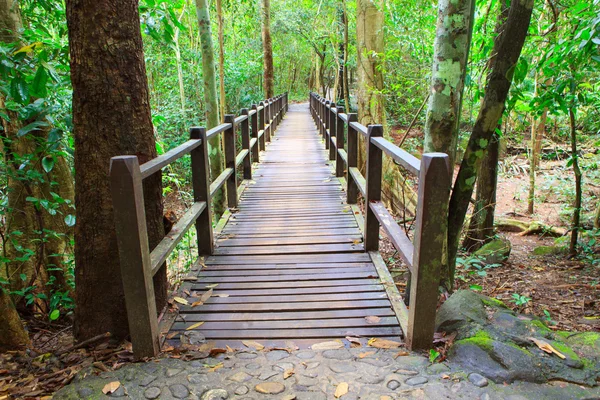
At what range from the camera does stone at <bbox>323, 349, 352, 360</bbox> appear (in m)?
2.57

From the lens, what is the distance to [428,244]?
242 centimetres

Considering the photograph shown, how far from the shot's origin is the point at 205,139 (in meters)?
4.12

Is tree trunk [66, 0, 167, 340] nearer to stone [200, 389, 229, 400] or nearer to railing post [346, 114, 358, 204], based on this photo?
stone [200, 389, 229, 400]

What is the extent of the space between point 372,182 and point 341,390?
2.14 m

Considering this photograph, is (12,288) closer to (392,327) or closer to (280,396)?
(280,396)

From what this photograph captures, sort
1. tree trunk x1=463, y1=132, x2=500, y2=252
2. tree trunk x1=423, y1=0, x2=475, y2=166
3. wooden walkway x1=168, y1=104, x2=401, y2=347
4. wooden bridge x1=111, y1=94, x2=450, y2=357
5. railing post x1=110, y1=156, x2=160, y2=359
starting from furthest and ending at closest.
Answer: tree trunk x1=463, y1=132, x2=500, y2=252, tree trunk x1=423, y1=0, x2=475, y2=166, wooden walkway x1=168, y1=104, x2=401, y2=347, wooden bridge x1=111, y1=94, x2=450, y2=357, railing post x1=110, y1=156, x2=160, y2=359

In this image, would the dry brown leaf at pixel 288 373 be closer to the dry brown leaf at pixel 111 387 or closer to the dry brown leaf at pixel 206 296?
the dry brown leaf at pixel 111 387

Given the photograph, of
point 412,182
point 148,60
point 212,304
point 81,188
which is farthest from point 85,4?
point 148,60

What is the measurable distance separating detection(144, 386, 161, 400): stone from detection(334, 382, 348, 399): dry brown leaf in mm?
928

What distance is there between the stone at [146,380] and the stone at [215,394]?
333 mm

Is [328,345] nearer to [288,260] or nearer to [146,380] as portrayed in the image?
[146,380]

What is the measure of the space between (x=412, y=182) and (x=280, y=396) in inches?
445

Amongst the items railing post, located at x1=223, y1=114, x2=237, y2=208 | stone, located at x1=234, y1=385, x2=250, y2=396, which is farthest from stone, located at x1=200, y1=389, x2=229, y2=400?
railing post, located at x1=223, y1=114, x2=237, y2=208

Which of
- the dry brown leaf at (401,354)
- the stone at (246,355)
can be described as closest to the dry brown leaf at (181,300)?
the stone at (246,355)
